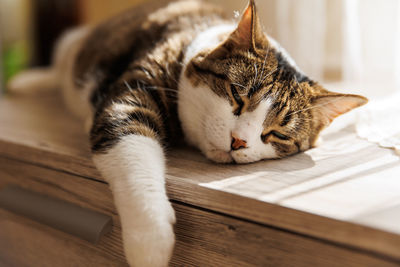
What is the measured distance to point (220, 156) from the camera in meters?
0.77

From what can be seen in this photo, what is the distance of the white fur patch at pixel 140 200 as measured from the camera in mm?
622

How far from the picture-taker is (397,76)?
123cm

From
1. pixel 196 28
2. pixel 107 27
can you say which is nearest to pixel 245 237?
pixel 196 28

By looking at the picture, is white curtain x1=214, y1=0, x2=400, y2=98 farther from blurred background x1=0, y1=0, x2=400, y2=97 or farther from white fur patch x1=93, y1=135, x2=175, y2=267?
white fur patch x1=93, y1=135, x2=175, y2=267

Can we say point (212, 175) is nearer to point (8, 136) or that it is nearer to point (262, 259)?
point (262, 259)

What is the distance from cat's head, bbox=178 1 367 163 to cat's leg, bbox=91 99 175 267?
0.11 m

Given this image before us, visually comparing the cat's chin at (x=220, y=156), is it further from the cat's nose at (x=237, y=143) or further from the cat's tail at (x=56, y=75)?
the cat's tail at (x=56, y=75)

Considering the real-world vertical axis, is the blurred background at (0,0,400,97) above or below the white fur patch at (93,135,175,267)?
above

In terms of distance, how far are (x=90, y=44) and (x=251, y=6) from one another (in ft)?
2.73

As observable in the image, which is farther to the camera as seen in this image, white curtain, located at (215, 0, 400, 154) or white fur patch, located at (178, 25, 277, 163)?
white curtain, located at (215, 0, 400, 154)

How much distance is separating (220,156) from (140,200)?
21 centimetres

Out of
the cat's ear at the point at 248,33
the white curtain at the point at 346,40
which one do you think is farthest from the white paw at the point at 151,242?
the white curtain at the point at 346,40

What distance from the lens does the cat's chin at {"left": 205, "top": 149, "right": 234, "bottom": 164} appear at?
771mm

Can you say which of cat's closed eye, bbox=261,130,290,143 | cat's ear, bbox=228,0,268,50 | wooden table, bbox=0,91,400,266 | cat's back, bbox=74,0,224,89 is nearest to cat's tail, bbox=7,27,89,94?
cat's back, bbox=74,0,224,89
